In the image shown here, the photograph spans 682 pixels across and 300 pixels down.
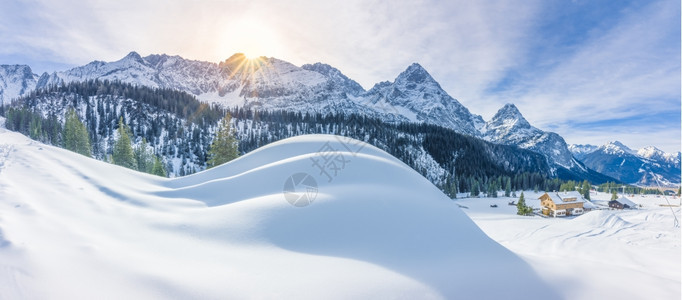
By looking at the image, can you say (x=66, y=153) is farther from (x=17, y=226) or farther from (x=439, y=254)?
(x=439, y=254)

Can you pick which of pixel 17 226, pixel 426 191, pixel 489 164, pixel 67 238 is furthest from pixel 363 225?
pixel 489 164

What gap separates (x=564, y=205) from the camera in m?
47.4

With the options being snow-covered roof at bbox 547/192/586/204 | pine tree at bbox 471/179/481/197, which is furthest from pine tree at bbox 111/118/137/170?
pine tree at bbox 471/179/481/197

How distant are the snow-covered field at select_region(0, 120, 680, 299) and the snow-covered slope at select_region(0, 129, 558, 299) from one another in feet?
0.08

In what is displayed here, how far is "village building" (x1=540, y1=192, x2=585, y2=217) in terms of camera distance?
47.1 metres

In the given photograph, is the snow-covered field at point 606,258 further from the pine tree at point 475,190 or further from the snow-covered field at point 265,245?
the pine tree at point 475,190

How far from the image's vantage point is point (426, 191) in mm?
7988
